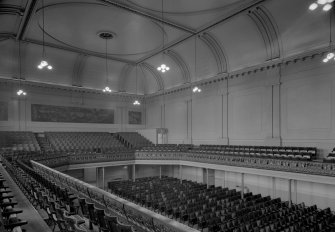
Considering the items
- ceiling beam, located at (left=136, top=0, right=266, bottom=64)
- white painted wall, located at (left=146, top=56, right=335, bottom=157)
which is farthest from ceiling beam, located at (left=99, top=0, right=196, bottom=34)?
white painted wall, located at (left=146, top=56, right=335, bottom=157)

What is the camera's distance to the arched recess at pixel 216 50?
15016mm

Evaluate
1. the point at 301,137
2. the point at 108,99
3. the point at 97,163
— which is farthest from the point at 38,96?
the point at 301,137

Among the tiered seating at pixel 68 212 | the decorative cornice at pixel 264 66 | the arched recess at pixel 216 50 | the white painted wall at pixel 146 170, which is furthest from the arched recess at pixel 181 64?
the tiered seating at pixel 68 212

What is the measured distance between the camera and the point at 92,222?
14.2 feet

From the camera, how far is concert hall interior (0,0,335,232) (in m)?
8.56

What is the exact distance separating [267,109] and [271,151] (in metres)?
3.10

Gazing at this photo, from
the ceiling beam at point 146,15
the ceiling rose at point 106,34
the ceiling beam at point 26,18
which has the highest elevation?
the ceiling beam at point 146,15

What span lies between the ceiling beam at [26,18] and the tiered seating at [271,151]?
12259 mm

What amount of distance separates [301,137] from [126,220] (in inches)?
458

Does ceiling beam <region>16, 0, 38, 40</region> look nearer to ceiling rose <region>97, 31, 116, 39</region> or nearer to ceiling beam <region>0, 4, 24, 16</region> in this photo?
ceiling beam <region>0, 4, 24, 16</region>

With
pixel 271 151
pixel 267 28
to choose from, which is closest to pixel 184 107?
pixel 271 151

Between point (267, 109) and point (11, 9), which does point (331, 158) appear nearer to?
point (267, 109)

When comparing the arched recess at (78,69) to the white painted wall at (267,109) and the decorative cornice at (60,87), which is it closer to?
the decorative cornice at (60,87)

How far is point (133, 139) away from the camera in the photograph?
21578 millimetres
